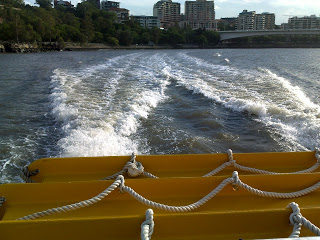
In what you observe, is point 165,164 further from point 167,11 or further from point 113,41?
point 167,11

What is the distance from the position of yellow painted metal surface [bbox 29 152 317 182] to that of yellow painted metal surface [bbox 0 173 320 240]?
60 cm

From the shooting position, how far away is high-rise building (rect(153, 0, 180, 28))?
7461 inches

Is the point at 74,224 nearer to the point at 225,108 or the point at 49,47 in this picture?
the point at 225,108

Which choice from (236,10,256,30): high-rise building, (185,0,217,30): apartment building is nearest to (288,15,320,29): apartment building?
(236,10,256,30): high-rise building

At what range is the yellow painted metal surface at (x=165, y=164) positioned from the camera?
149 inches

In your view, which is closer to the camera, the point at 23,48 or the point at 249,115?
the point at 249,115

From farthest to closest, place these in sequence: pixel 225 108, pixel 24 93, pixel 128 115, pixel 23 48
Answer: pixel 23 48 < pixel 24 93 < pixel 225 108 < pixel 128 115

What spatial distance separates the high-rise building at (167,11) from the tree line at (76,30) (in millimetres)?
74268

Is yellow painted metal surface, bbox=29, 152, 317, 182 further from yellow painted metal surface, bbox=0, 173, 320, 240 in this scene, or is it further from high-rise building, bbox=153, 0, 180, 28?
high-rise building, bbox=153, 0, 180, 28

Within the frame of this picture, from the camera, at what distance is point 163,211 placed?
113 inches

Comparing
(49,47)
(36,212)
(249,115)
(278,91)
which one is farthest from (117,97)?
(49,47)

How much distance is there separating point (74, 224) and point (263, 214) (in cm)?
147

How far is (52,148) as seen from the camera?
268 inches

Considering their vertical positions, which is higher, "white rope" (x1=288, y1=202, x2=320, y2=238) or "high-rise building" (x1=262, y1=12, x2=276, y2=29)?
"high-rise building" (x1=262, y1=12, x2=276, y2=29)
